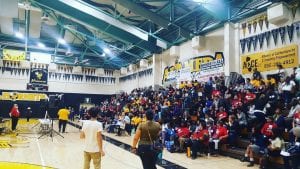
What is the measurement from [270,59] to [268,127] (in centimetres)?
449

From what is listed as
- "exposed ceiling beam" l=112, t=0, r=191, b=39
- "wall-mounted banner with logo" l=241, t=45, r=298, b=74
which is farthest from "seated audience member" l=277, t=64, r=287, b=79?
"exposed ceiling beam" l=112, t=0, r=191, b=39

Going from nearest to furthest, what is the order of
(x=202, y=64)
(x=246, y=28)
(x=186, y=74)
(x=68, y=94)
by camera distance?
(x=246, y=28) < (x=202, y=64) < (x=186, y=74) < (x=68, y=94)

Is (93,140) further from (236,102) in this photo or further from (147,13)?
(147,13)

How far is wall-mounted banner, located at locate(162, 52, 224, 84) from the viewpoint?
13.6m

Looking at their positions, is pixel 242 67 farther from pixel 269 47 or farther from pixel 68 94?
pixel 68 94

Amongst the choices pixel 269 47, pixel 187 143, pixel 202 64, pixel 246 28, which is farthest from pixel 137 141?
pixel 202 64

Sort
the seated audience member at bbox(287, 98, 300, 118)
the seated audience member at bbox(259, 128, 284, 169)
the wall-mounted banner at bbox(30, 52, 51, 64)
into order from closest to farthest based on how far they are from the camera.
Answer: the seated audience member at bbox(259, 128, 284, 169)
the seated audience member at bbox(287, 98, 300, 118)
the wall-mounted banner at bbox(30, 52, 51, 64)

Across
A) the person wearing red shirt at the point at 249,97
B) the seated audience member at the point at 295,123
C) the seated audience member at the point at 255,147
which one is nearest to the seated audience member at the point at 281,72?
the person wearing red shirt at the point at 249,97

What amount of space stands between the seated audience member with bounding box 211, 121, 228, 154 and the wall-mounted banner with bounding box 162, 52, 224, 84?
17.5 feet

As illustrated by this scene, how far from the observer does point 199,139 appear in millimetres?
8219

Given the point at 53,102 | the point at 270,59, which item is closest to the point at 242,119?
the point at 270,59

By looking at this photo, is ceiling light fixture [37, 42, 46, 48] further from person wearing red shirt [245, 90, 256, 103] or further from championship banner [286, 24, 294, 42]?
championship banner [286, 24, 294, 42]

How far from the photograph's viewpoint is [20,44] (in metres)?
23.6

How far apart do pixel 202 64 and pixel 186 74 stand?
1608 millimetres
